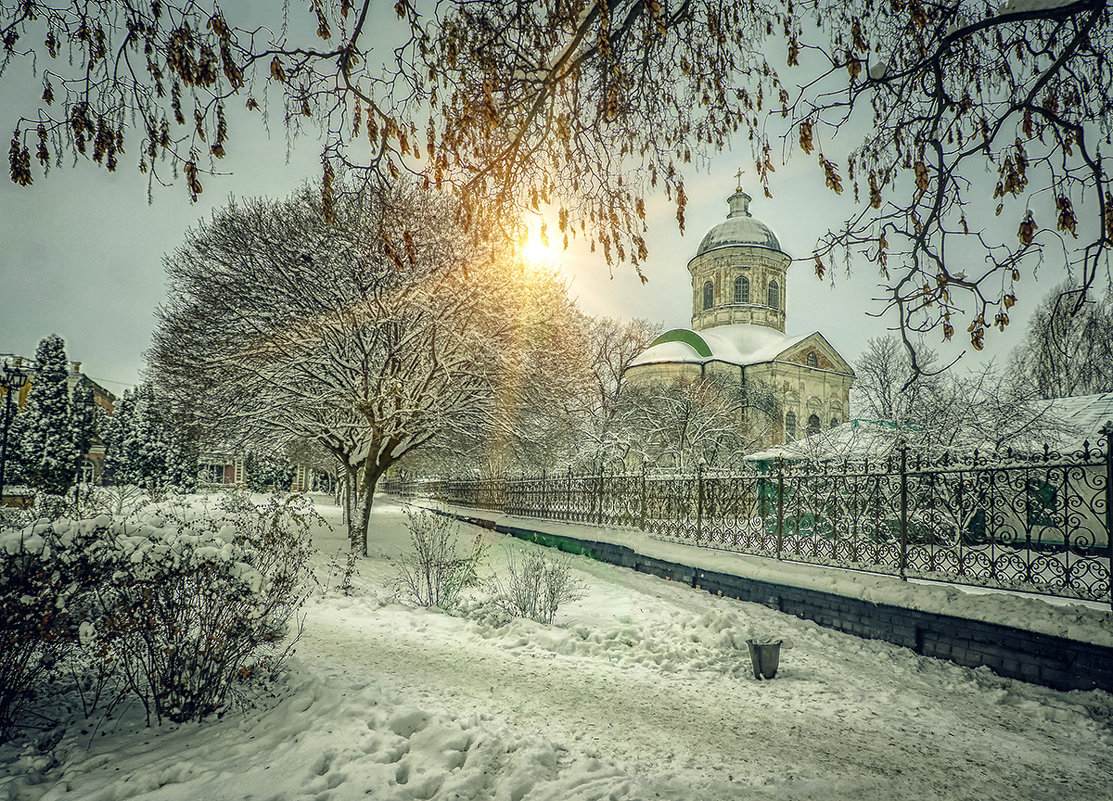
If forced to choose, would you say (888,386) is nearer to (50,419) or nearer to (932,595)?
(932,595)

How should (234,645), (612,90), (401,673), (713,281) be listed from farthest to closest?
(713,281) → (401,673) → (234,645) → (612,90)

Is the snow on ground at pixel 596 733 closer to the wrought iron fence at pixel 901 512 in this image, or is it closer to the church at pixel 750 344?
the wrought iron fence at pixel 901 512

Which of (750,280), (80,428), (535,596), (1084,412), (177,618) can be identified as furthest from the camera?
(750,280)

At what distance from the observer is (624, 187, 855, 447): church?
41719 mm

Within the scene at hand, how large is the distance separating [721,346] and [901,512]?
3929 cm

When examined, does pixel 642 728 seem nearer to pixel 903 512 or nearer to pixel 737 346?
pixel 903 512

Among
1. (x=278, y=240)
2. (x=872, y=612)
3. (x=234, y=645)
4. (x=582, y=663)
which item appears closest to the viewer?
(x=234, y=645)

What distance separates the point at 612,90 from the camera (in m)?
3.96

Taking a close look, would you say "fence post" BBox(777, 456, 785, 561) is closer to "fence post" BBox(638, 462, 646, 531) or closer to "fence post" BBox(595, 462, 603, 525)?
"fence post" BBox(638, 462, 646, 531)

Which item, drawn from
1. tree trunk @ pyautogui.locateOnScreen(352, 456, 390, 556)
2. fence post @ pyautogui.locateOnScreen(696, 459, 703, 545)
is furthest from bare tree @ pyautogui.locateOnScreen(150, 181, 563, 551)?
fence post @ pyautogui.locateOnScreen(696, 459, 703, 545)

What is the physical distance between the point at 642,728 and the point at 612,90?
4.43 metres

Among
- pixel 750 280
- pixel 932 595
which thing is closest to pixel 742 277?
pixel 750 280

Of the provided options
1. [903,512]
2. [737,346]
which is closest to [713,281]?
[737,346]

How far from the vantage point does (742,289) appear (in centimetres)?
4944
